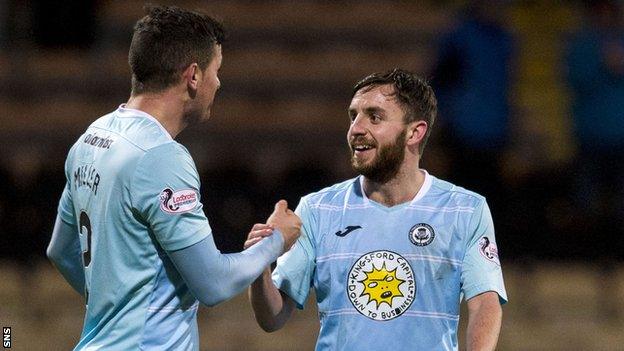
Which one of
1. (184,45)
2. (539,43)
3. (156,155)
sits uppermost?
(184,45)

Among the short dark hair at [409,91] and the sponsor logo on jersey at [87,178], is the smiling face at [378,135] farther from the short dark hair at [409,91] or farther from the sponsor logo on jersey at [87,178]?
the sponsor logo on jersey at [87,178]

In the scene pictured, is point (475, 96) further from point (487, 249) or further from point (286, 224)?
point (286, 224)

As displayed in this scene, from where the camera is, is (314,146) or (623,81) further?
(314,146)

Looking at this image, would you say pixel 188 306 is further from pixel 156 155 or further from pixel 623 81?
pixel 623 81

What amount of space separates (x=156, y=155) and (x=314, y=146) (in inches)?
223

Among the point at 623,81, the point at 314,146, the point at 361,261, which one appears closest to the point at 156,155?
the point at 361,261

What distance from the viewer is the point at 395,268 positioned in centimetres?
375

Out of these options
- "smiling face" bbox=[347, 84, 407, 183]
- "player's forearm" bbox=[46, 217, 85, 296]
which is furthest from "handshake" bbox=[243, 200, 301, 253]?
"player's forearm" bbox=[46, 217, 85, 296]

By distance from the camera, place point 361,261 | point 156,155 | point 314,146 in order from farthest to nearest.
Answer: point 314,146 → point 361,261 → point 156,155

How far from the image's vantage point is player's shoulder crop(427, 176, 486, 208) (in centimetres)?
383

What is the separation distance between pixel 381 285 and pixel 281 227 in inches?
16.4

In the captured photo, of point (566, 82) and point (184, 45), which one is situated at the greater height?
point (184, 45)

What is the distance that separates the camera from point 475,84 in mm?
7535

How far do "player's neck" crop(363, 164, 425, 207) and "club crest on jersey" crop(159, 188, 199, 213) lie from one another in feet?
2.76
